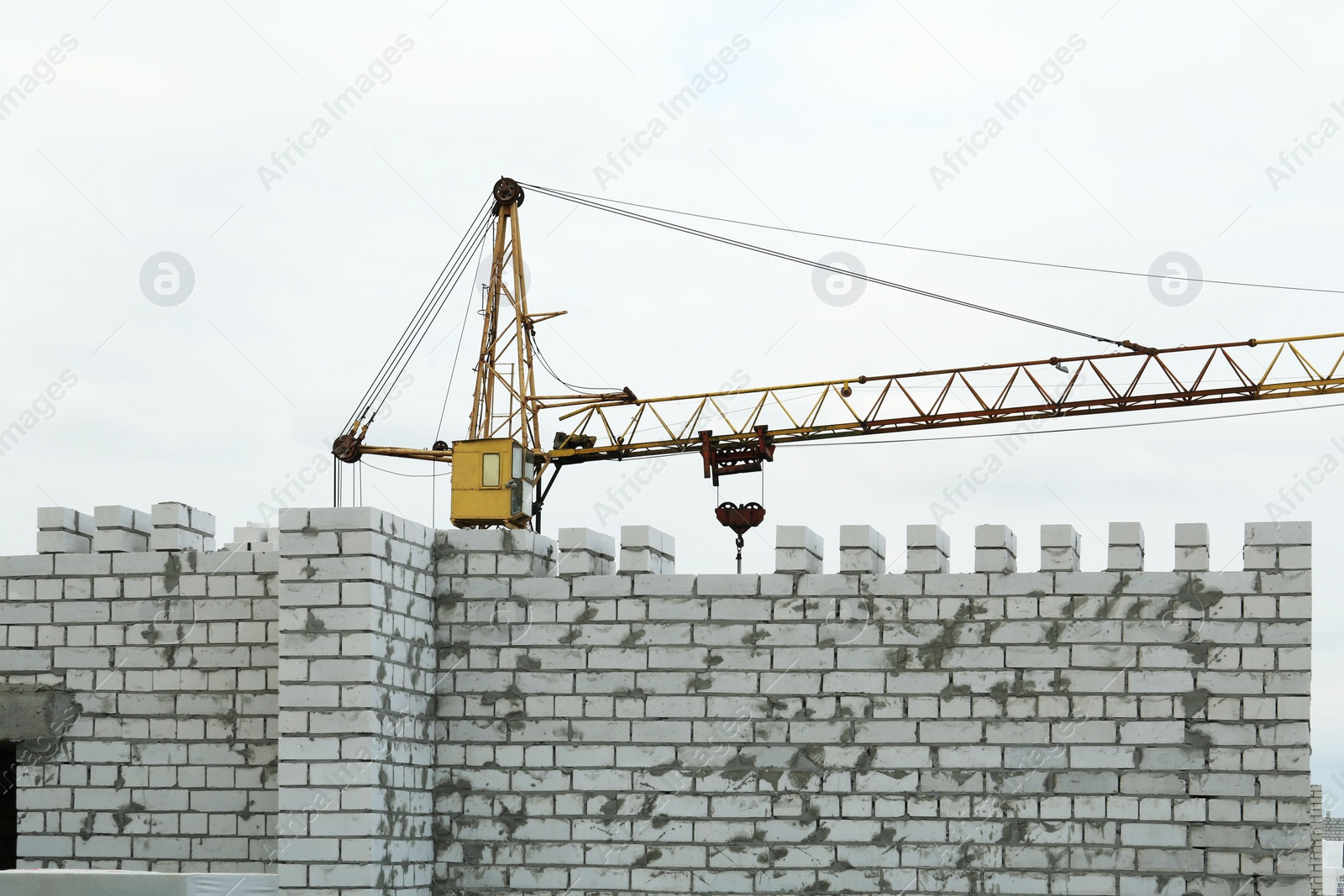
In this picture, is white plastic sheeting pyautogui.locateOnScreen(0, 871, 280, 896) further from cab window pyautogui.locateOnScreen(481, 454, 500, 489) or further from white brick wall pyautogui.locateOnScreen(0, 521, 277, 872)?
cab window pyautogui.locateOnScreen(481, 454, 500, 489)

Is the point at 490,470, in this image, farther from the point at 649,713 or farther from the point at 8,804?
the point at 649,713

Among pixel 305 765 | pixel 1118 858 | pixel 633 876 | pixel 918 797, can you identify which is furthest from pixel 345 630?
pixel 1118 858

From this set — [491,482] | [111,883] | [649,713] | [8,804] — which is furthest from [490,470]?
[111,883]

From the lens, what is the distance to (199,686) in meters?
13.3

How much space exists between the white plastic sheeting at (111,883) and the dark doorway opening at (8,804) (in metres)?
1.92

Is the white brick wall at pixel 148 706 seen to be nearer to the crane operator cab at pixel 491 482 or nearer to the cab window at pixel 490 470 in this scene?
the crane operator cab at pixel 491 482

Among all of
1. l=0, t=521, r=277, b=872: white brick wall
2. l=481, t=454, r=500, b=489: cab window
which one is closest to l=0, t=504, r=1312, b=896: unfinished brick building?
l=0, t=521, r=277, b=872: white brick wall

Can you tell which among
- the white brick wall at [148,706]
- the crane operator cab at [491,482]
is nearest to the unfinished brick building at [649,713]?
the white brick wall at [148,706]

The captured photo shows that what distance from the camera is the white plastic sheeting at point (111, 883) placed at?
38.6 ft

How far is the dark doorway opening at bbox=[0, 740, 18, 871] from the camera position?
13.9m

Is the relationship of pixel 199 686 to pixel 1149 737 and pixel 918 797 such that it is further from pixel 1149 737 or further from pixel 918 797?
pixel 1149 737

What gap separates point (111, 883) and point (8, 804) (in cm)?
381

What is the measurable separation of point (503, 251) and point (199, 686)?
2704 centimetres

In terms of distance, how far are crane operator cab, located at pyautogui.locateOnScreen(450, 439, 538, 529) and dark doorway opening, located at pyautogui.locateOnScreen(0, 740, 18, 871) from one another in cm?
2088
